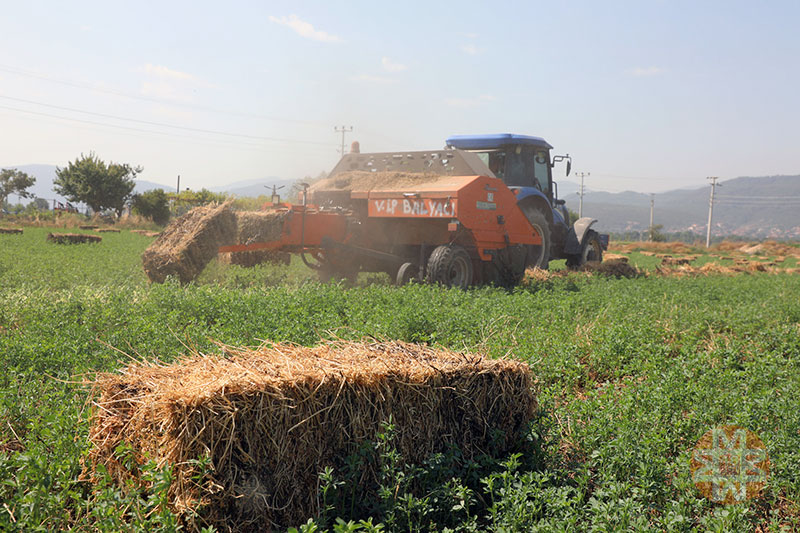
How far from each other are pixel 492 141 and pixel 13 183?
5672 centimetres

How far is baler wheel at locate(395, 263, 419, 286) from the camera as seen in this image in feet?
41.1

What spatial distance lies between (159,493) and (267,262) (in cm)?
948

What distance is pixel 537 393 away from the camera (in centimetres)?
530

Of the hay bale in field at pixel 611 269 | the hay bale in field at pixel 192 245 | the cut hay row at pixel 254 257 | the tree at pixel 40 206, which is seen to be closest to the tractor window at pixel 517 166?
the hay bale in field at pixel 611 269

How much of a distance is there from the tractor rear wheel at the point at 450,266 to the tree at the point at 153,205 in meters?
37.6

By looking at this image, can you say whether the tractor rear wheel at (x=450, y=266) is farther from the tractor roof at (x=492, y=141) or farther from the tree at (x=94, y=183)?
the tree at (x=94, y=183)

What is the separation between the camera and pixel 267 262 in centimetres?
1223

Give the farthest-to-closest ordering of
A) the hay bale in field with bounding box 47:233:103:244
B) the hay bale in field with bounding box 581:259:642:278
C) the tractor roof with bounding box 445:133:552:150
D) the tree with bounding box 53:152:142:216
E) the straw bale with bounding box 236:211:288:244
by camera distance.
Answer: the tree with bounding box 53:152:142:216
the hay bale in field with bounding box 47:233:103:244
the hay bale in field with bounding box 581:259:642:278
the tractor roof with bounding box 445:133:552:150
the straw bale with bounding box 236:211:288:244

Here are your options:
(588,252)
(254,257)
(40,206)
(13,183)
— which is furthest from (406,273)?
(40,206)

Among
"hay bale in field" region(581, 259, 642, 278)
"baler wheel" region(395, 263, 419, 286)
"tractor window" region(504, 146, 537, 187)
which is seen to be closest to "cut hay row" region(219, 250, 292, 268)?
"baler wheel" region(395, 263, 419, 286)

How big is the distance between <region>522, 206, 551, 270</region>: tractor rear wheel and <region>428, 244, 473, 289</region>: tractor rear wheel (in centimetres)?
291

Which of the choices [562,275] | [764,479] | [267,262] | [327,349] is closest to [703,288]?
[562,275]

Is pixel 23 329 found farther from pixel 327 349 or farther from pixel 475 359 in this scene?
pixel 475 359

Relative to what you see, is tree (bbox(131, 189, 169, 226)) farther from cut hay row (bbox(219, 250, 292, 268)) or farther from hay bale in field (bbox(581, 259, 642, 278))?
cut hay row (bbox(219, 250, 292, 268))
